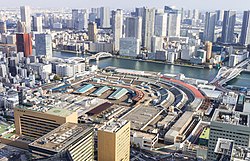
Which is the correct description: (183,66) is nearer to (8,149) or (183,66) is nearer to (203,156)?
(203,156)

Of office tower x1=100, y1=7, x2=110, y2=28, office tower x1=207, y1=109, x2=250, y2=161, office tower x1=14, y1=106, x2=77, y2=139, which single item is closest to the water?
office tower x1=207, y1=109, x2=250, y2=161

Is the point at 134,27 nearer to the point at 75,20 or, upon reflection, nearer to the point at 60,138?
the point at 75,20

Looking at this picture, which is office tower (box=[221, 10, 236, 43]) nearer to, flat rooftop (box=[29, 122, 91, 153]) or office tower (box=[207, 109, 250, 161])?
office tower (box=[207, 109, 250, 161])

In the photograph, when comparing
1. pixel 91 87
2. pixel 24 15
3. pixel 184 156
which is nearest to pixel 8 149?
pixel 184 156

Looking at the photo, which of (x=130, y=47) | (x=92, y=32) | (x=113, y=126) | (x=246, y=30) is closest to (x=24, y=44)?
(x=130, y=47)

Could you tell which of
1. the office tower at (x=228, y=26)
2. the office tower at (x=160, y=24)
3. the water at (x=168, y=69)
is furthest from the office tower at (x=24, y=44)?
the office tower at (x=228, y=26)
